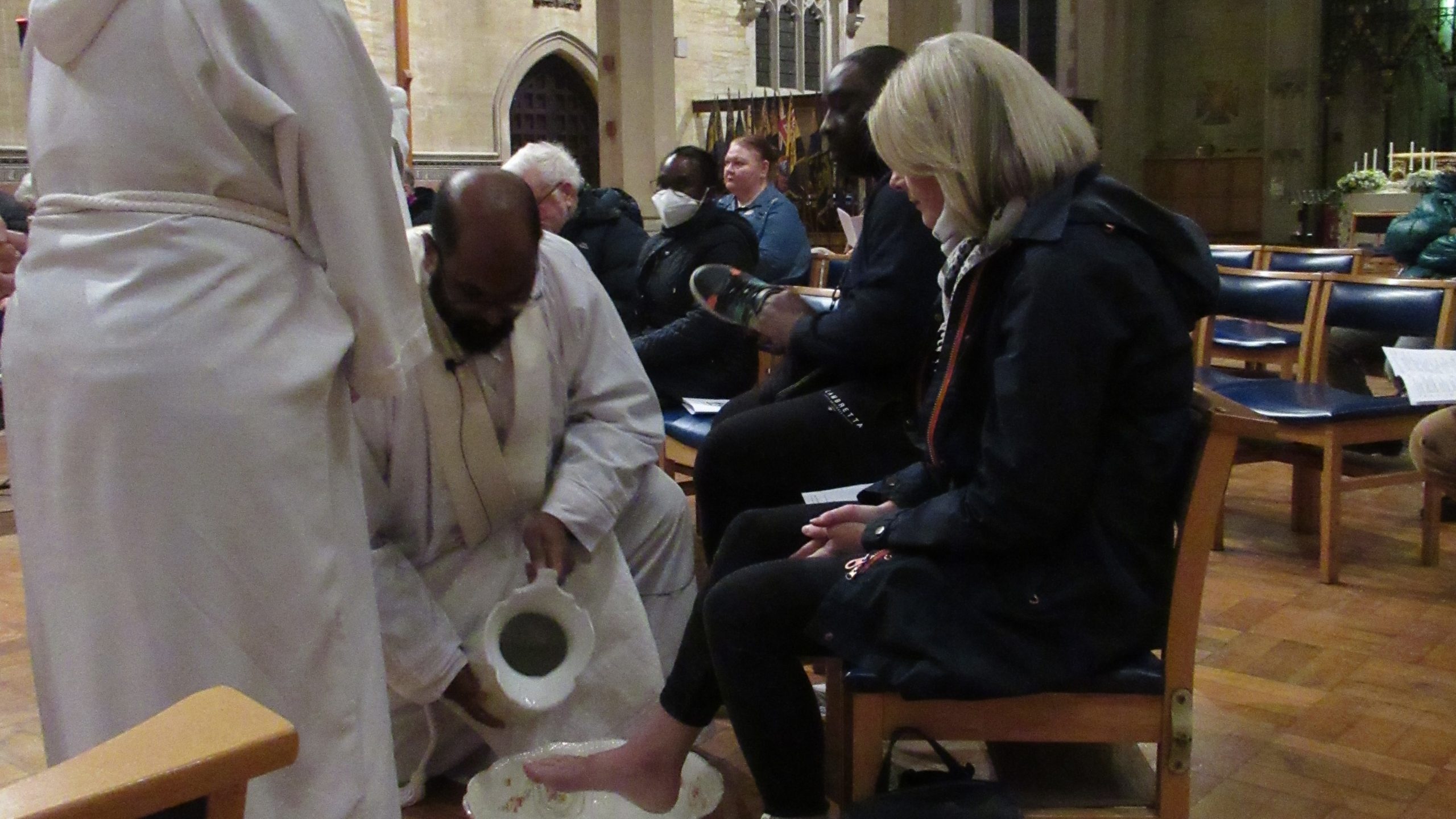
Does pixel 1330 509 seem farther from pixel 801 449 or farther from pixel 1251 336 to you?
pixel 1251 336

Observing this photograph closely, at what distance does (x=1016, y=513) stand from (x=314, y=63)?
111 centimetres

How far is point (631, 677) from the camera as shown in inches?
108

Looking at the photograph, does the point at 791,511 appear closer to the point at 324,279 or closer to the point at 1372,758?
the point at 324,279

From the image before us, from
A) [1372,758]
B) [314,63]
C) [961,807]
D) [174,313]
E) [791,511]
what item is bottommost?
[1372,758]

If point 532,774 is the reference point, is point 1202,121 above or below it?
above

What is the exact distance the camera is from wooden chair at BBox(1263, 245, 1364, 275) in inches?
217

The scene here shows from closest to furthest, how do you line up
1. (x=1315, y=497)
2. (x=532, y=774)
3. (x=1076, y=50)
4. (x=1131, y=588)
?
(x=1131, y=588), (x=532, y=774), (x=1315, y=497), (x=1076, y=50)

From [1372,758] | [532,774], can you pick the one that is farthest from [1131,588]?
[1372,758]

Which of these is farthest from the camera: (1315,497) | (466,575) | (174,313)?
(1315,497)

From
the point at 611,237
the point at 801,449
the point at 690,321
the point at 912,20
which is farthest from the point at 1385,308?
the point at 912,20

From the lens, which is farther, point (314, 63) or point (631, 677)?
point (631, 677)

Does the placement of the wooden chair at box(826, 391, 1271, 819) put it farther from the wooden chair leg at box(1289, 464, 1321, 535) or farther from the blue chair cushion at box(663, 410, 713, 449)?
the wooden chair leg at box(1289, 464, 1321, 535)

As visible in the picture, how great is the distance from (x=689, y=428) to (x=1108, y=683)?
206cm

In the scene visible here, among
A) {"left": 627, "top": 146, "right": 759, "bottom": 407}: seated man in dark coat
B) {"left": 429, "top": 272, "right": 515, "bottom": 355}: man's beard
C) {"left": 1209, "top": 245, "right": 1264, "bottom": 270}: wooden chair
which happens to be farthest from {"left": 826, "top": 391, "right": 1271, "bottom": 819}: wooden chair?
{"left": 1209, "top": 245, "right": 1264, "bottom": 270}: wooden chair
